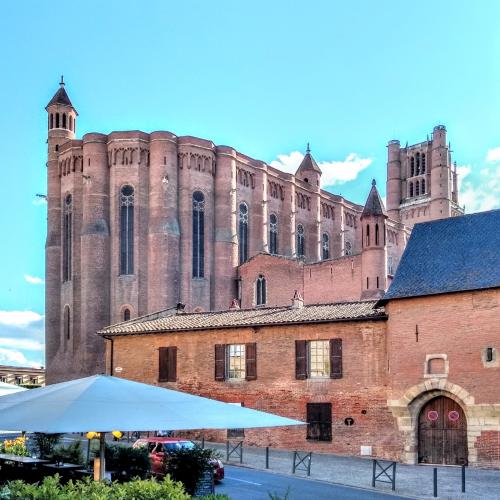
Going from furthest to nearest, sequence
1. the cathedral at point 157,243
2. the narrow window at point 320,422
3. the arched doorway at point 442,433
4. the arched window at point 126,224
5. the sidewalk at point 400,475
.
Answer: the arched window at point 126,224 < the cathedral at point 157,243 < the narrow window at point 320,422 < the arched doorway at point 442,433 < the sidewalk at point 400,475

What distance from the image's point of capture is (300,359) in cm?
3070

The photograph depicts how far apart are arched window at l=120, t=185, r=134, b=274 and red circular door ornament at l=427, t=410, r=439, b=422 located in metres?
32.7

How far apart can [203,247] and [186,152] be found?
7.43m

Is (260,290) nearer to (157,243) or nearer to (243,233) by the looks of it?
(243,233)

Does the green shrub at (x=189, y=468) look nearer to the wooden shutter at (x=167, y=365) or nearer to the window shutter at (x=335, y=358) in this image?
the window shutter at (x=335, y=358)

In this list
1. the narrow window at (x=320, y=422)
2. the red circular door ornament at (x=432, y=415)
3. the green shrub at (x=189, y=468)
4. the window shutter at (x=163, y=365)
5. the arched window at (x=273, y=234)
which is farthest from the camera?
the arched window at (x=273, y=234)

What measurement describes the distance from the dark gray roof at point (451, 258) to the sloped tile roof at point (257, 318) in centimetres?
189

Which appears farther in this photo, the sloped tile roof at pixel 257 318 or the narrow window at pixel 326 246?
the narrow window at pixel 326 246

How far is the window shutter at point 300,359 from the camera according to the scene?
100 ft

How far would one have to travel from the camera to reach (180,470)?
53.7 feet

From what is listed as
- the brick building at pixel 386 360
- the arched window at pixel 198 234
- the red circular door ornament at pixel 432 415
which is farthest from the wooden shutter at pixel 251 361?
the arched window at pixel 198 234

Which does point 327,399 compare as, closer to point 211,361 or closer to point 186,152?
point 211,361

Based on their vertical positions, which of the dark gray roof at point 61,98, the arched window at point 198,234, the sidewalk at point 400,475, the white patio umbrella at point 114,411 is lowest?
the sidewalk at point 400,475

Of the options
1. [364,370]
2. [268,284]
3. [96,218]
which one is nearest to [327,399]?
[364,370]
